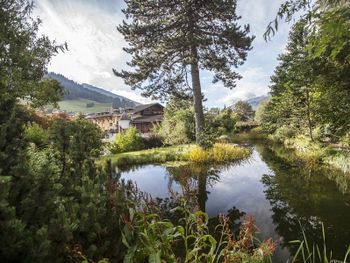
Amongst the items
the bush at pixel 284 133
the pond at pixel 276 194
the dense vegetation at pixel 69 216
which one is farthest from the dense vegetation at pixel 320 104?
the dense vegetation at pixel 69 216

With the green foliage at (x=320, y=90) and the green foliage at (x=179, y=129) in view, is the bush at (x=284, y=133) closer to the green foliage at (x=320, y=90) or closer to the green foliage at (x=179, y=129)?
the green foliage at (x=320, y=90)

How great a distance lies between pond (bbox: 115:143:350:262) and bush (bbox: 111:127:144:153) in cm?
839

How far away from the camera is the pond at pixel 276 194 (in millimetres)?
6117

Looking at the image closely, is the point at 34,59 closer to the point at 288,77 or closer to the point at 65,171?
the point at 65,171

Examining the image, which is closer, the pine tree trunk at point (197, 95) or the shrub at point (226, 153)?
the shrub at point (226, 153)

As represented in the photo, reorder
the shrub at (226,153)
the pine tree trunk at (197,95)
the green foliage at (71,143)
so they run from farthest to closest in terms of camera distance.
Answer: the pine tree trunk at (197,95)
the shrub at (226,153)
the green foliage at (71,143)

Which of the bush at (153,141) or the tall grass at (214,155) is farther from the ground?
the bush at (153,141)

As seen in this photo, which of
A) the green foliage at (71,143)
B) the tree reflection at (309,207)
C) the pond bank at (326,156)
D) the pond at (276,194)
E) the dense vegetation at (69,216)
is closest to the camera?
the dense vegetation at (69,216)

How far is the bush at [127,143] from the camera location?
77.7ft

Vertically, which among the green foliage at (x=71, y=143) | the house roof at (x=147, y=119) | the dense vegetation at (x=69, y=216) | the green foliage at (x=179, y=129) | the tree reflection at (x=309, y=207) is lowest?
the tree reflection at (x=309, y=207)

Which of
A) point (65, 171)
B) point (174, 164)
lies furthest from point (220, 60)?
point (65, 171)

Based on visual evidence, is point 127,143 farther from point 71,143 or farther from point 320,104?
point 71,143

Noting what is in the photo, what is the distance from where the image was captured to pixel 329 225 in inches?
257

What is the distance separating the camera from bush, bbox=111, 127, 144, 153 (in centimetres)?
2369
